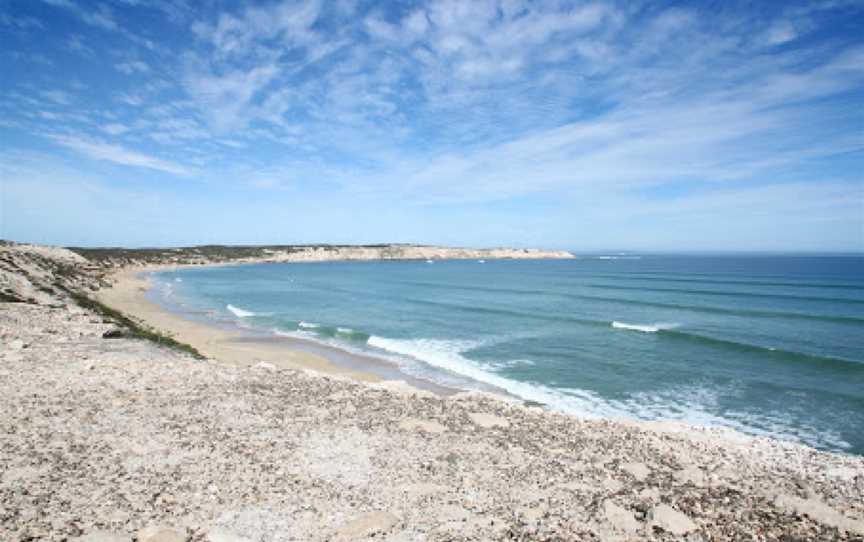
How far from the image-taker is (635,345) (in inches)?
1084

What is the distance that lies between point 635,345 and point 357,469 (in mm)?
22669

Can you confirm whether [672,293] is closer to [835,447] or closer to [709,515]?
[835,447]

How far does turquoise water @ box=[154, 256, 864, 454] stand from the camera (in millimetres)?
17859

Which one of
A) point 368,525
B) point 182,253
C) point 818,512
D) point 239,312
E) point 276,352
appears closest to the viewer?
point 368,525

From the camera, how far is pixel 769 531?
7.68m

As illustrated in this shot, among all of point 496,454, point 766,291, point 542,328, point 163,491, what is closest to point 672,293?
point 766,291

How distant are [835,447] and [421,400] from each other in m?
12.6

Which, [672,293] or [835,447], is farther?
[672,293]

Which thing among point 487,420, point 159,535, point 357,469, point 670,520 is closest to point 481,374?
point 487,420

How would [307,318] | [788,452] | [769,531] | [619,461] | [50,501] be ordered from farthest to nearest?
[307,318] → [788,452] → [619,461] → [769,531] → [50,501]

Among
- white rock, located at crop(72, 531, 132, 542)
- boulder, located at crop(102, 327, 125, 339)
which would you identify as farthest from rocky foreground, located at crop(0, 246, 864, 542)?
boulder, located at crop(102, 327, 125, 339)

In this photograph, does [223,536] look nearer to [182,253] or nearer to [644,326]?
[644,326]

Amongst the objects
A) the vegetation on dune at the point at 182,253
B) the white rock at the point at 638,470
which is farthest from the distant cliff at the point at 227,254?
the white rock at the point at 638,470

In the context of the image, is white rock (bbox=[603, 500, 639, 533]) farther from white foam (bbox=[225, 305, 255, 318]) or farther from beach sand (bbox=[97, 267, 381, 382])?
white foam (bbox=[225, 305, 255, 318])
